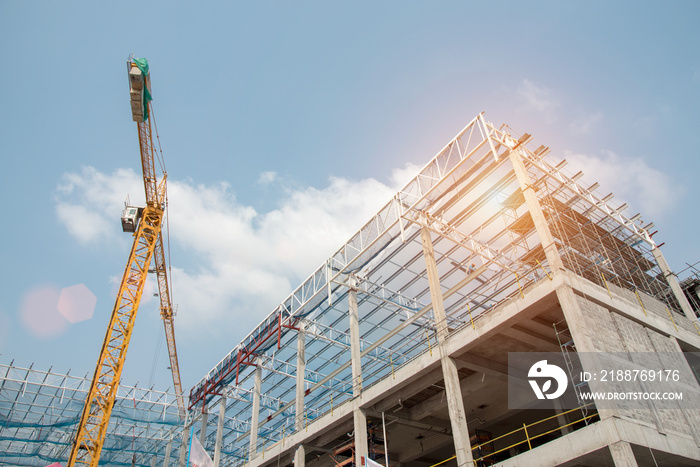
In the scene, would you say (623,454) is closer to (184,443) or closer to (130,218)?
(184,443)

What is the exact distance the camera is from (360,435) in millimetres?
22578

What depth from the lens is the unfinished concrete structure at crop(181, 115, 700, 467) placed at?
17078mm

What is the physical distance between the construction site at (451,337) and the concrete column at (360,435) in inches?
2.2

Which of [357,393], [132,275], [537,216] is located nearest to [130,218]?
[132,275]

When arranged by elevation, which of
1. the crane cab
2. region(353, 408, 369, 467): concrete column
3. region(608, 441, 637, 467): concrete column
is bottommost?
region(608, 441, 637, 467): concrete column

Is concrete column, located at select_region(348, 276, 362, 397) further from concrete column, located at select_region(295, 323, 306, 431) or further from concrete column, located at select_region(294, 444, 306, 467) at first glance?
concrete column, located at select_region(294, 444, 306, 467)

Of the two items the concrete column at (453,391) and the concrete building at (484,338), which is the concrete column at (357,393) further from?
the concrete column at (453,391)

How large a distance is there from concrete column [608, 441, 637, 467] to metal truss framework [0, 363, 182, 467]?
4084 cm

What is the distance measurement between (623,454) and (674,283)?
17866 mm

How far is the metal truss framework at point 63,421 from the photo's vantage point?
40.9 m

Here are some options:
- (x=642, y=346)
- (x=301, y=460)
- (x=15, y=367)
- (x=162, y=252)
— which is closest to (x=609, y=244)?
(x=642, y=346)

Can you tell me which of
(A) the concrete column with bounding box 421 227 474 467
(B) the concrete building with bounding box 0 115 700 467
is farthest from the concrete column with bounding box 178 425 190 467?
(A) the concrete column with bounding box 421 227 474 467

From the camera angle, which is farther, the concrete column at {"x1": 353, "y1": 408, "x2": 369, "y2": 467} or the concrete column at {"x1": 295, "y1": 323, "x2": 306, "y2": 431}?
the concrete column at {"x1": 295, "y1": 323, "x2": 306, "y2": 431}

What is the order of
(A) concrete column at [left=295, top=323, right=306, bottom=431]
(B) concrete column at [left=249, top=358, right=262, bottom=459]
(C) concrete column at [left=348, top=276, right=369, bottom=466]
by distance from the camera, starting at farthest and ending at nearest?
(B) concrete column at [left=249, top=358, right=262, bottom=459]
(A) concrete column at [left=295, top=323, right=306, bottom=431]
(C) concrete column at [left=348, top=276, right=369, bottom=466]
